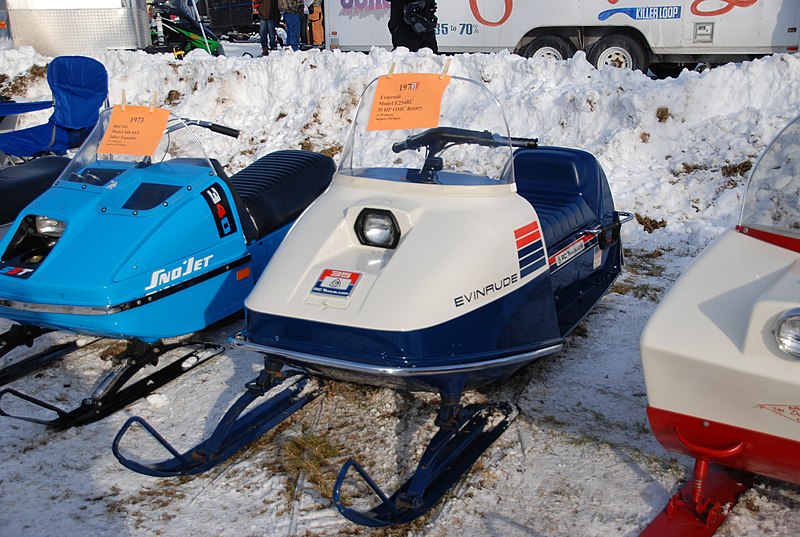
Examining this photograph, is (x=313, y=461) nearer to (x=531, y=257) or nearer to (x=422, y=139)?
(x=531, y=257)

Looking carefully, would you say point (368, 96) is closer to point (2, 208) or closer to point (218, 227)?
point (218, 227)

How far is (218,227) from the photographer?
4.19 m

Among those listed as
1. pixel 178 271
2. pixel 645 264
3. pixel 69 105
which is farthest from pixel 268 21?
pixel 178 271

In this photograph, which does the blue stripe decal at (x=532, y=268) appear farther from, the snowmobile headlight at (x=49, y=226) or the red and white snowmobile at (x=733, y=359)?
the snowmobile headlight at (x=49, y=226)

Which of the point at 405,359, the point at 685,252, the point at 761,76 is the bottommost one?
the point at 685,252

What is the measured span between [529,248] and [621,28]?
7383 millimetres

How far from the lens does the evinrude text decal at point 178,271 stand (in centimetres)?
384

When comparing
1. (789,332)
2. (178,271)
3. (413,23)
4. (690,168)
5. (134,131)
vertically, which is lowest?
(690,168)

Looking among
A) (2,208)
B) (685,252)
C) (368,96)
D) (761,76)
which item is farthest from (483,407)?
(761,76)

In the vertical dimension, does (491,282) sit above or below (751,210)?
below

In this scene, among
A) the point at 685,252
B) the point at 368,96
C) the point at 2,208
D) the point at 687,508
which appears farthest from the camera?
the point at 685,252

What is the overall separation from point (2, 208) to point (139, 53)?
4953 mm

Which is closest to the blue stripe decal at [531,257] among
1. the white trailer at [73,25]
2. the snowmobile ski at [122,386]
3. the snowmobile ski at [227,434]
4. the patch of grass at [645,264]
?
the snowmobile ski at [227,434]

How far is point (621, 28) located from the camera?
985cm
